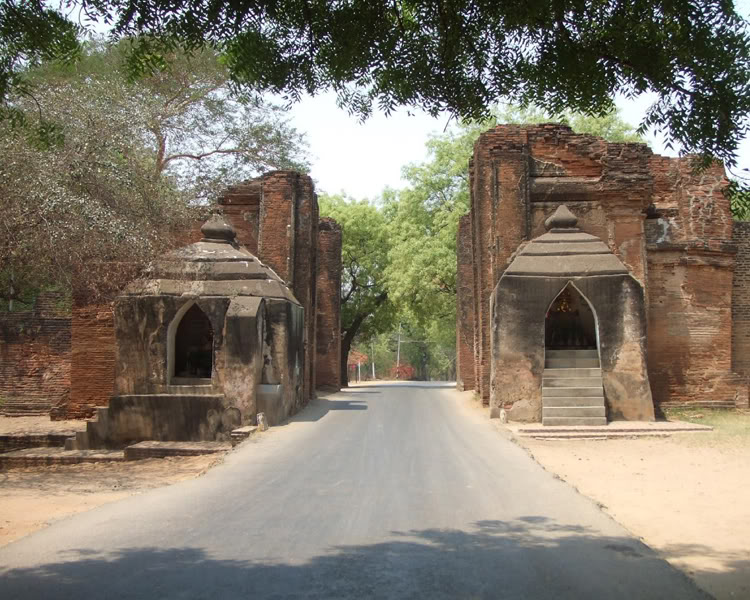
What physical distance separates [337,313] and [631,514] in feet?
55.6

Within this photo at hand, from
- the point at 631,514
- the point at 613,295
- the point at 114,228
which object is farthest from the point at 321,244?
the point at 631,514

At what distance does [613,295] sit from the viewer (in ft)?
43.3

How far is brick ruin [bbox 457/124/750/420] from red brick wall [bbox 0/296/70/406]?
31.5 ft

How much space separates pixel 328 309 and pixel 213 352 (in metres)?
10.4

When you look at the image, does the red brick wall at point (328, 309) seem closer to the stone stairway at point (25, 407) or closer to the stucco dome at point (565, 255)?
the stone stairway at point (25, 407)

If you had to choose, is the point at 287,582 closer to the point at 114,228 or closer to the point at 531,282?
the point at 114,228

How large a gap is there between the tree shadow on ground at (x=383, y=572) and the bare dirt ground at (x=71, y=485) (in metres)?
1.65

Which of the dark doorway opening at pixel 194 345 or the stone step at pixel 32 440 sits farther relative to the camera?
the dark doorway opening at pixel 194 345

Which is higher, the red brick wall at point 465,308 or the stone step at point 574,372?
the red brick wall at point 465,308

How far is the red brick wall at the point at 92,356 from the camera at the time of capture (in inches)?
588

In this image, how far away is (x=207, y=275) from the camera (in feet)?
44.5

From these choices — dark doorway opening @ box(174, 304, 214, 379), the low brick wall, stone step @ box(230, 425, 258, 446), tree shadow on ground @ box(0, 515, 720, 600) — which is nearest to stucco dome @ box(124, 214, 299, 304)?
dark doorway opening @ box(174, 304, 214, 379)

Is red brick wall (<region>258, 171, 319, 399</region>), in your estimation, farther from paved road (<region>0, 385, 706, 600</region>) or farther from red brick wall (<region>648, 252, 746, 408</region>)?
paved road (<region>0, 385, 706, 600</region>)

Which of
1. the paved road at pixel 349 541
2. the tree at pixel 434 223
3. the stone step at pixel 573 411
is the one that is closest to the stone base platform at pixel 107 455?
the paved road at pixel 349 541
